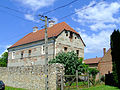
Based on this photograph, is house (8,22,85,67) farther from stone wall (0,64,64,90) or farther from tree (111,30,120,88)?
tree (111,30,120,88)

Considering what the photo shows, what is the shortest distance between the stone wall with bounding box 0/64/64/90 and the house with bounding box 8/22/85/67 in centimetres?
612

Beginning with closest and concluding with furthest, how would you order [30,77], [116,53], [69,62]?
[116,53] < [30,77] < [69,62]

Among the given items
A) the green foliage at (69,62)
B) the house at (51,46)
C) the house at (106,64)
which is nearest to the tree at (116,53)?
the green foliage at (69,62)

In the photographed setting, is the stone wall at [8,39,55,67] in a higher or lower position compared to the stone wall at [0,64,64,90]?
higher

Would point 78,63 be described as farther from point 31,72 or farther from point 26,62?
point 26,62

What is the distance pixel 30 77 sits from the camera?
18.2m

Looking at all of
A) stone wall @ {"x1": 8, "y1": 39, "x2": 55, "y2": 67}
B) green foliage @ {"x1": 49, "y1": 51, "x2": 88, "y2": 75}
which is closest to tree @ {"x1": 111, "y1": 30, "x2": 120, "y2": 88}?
green foliage @ {"x1": 49, "y1": 51, "x2": 88, "y2": 75}

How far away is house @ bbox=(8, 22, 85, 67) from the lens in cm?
2558

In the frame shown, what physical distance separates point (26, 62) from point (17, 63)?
3.30 metres

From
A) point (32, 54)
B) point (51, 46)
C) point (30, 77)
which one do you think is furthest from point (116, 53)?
point (32, 54)

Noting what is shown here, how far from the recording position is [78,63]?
20953 millimetres

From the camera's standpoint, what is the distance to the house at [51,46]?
25578mm

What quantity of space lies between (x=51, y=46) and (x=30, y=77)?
27.8 ft

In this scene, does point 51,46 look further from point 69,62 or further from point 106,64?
point 106,64
